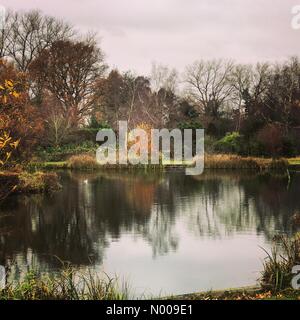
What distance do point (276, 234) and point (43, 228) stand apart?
16.3 ft

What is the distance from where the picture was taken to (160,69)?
46344 mm

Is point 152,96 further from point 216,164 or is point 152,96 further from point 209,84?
point 216,164

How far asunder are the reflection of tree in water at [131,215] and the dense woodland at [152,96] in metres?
12.6

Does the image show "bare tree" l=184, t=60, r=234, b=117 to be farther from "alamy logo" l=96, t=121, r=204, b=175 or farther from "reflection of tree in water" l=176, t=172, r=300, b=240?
"reflection of tree in water" l=176, t=172, r=300, b=240

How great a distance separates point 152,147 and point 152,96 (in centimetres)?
1265

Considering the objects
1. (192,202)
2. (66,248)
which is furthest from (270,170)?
(66,248)

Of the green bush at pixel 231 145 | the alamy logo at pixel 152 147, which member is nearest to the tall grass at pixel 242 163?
the alamy logo at pixel 152 147

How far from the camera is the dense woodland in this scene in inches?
1335

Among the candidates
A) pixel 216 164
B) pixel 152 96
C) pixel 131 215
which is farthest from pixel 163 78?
pixel 131 215

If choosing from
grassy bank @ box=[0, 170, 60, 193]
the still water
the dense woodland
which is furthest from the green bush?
grassy bank @ box=[0, 170, 60, 193]

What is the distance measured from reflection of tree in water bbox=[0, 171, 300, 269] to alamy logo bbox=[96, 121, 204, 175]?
307 inches

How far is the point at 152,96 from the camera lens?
43.7 meters

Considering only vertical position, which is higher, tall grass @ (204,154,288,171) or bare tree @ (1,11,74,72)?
bare tree @ (1,11,74,72)

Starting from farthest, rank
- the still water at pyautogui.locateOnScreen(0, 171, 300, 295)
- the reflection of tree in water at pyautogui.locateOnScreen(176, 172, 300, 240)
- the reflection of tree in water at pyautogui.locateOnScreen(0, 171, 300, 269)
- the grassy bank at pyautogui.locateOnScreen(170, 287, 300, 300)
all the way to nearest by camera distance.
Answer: the reflection of tree in water at pyautogui.locateOnScreen(176, 172, 300, 240)
the reflection of tree in water at pyautogui.locateOnScreen(0, 171, 300, 269)
the still water at pyautogui.locateOnScreen(0, 171, 300, 295)
the grassy bank at pyautogui.locateOnScreen(170, 287, 300, 300)
